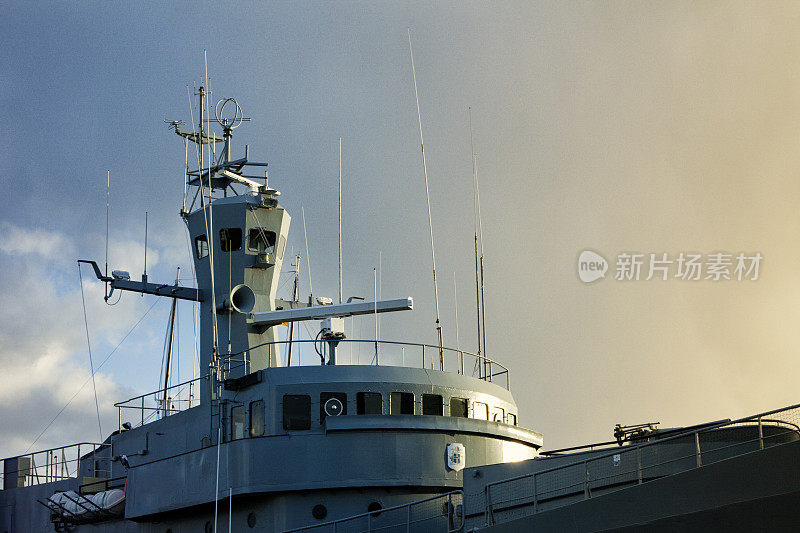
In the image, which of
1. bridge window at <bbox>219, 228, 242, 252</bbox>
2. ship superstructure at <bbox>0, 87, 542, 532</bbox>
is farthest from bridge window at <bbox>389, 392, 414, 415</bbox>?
bridge window at <bbox>219, 228, 242, 252</bbox>

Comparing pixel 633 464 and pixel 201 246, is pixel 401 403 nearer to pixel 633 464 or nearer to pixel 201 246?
pixel 633 464

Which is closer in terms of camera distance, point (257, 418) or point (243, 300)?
point (257, 418)

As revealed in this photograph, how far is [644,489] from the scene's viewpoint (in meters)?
14.3

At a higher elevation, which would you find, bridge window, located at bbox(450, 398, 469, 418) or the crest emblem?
bridge window, located at bbox(450, 398, 469, 418)

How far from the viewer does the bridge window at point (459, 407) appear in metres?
21.4

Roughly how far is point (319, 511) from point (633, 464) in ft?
23.4

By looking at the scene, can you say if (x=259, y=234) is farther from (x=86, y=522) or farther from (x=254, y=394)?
(x=86, y=522)

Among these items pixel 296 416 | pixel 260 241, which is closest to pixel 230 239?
pixel 260 241

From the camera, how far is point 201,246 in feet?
91.5

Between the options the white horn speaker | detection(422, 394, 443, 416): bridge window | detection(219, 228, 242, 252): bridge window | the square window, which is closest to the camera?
detection(422, 394, 443, 416): bridge window

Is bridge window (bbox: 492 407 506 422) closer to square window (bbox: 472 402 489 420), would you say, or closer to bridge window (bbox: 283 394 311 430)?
square window (bbox: 472 402 489 420)

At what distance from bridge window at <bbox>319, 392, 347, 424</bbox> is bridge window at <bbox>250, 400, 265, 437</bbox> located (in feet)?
4.23

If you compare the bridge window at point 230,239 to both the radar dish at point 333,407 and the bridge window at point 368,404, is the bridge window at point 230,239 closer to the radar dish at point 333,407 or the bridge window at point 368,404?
the radar dish at point 333,407

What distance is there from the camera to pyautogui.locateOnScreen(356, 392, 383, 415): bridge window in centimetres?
2070
